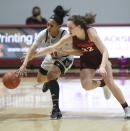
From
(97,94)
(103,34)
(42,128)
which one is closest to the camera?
(42,128)

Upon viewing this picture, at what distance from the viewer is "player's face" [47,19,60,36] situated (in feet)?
16.6

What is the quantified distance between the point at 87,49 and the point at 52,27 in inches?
27.3

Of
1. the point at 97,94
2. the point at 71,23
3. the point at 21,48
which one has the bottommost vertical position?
the point at 97,94

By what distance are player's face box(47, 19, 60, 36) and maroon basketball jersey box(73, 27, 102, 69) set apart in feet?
1.52

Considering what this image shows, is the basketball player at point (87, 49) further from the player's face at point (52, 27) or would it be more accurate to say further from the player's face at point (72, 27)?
the player's face at point (52, 27)

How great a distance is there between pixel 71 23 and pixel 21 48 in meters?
5.98

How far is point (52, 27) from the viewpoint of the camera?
201 inches

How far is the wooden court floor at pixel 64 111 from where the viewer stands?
4.32 meters

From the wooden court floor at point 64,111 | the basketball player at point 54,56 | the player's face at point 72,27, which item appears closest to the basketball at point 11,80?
the basketball player at point 54,56

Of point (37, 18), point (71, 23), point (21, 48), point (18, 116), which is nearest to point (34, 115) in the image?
point (18, 116)

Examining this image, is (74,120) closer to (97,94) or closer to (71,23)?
(71,23)

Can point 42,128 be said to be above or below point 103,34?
below

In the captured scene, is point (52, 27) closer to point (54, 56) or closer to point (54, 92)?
point (54, 56)

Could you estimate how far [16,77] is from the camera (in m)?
4.77
